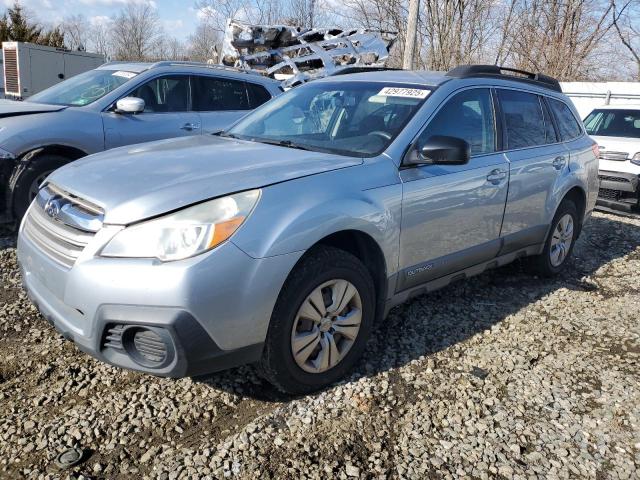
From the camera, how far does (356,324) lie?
307 centimetres

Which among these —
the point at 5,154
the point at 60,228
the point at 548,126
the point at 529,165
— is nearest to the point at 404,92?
the point at 529,165

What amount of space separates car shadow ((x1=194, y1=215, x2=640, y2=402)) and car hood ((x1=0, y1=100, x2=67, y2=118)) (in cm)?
381

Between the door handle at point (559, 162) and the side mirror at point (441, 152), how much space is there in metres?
1.74

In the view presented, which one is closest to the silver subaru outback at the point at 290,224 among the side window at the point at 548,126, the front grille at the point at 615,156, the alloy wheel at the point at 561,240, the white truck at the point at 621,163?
the side window at the point at 548,126

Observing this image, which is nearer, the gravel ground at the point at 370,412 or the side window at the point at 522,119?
the gravel ground at the point at 370,412

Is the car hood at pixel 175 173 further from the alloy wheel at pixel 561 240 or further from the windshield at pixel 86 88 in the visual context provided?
the windshield at pixel 86 88

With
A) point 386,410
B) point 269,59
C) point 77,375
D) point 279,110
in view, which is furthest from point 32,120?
point 269,59

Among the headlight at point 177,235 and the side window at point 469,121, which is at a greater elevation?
the side window at point 469,121

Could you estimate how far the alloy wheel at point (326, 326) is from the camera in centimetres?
280

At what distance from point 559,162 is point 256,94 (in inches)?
153

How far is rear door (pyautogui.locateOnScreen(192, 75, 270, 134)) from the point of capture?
6.46m

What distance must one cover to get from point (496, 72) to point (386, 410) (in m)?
2.73

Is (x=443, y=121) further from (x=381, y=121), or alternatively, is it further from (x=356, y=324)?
(x=356, y=324)

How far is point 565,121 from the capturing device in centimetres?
509
